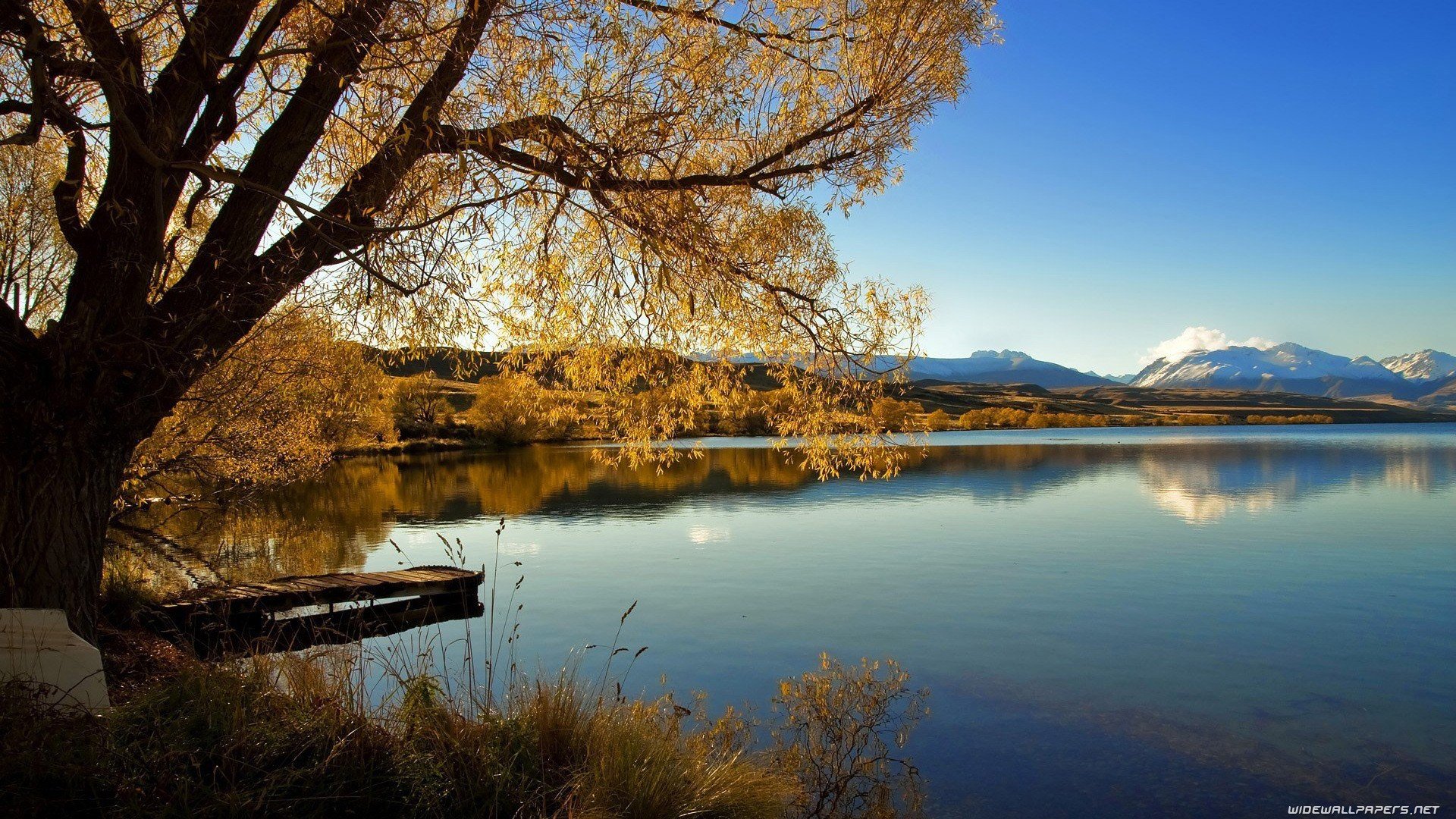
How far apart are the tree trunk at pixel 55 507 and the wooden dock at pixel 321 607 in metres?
2.76

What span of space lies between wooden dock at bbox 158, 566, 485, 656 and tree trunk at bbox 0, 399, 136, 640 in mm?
2758

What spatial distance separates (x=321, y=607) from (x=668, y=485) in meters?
18.3

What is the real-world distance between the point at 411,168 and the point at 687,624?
22.6ft

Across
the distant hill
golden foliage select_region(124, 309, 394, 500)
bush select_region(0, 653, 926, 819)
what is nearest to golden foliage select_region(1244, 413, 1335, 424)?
the distant hill

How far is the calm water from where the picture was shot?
6742 mm

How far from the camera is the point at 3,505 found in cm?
502

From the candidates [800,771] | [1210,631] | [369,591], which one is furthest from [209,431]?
[1210,631]

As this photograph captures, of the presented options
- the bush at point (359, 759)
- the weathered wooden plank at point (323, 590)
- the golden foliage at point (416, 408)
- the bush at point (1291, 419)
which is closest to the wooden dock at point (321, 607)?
the weathered wooden plank at point (323, 590)

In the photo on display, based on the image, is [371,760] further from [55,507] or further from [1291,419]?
[1291,419]

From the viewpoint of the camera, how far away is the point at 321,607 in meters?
11.3

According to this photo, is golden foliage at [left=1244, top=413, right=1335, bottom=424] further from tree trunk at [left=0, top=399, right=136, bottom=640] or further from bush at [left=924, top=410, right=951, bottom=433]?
tree trunk at [left=0, top=399, right=136, bottom=640]

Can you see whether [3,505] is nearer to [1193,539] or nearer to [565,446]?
[1193,539]

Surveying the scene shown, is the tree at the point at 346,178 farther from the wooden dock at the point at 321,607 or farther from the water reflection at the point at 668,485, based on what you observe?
the water reflection at the point at 668,485

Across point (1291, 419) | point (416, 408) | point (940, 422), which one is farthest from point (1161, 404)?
point (416, 408)
